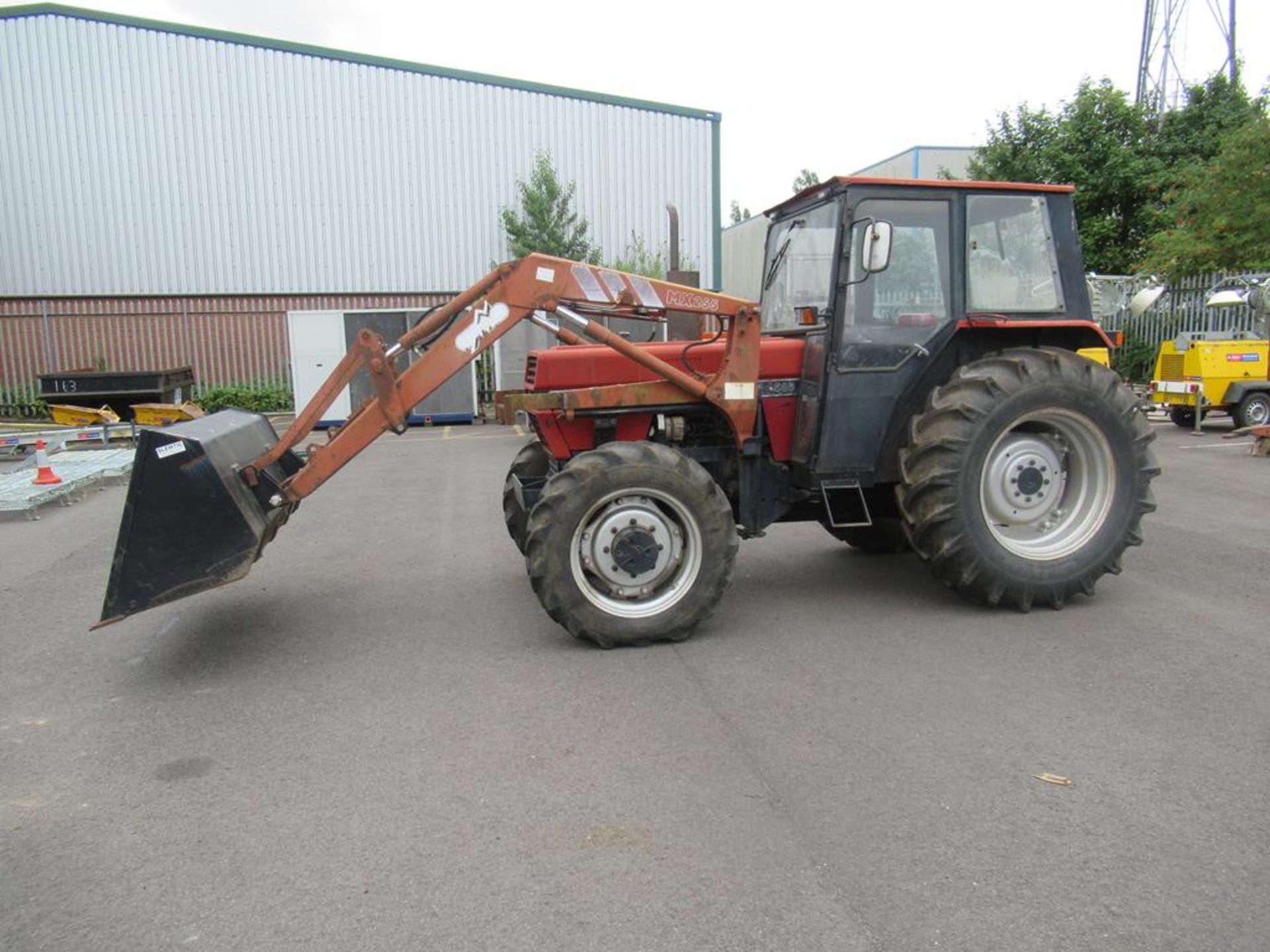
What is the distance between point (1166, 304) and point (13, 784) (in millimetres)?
20000

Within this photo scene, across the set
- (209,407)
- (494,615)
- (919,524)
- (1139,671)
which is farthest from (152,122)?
(1139,671)

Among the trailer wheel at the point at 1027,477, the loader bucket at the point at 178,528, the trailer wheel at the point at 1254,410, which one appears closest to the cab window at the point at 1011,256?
the trailer wheel at the point at 1027,477

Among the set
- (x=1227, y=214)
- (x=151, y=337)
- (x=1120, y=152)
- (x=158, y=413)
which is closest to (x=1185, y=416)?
(x=1227, y=214)

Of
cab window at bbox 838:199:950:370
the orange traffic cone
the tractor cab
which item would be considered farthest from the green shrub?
cab window at bbox 838:199:950:370

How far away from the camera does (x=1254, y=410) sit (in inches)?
534

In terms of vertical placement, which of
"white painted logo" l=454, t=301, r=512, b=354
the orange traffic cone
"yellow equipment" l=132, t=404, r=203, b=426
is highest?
"white painted logo" l=454, t=301, r=512, b=354

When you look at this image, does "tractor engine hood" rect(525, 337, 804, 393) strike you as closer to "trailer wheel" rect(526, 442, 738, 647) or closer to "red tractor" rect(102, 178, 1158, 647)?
"red tractor" rect(102, 178, 1158, 647)

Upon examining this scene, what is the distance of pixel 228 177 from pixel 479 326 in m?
20.0

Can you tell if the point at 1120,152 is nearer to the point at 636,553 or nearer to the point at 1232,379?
the point at 1232,379

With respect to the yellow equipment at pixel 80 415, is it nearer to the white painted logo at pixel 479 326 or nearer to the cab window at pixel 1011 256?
the white painted logo at pixel 479 326

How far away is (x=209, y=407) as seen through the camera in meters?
20.7

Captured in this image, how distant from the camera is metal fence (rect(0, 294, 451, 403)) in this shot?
69.2ft

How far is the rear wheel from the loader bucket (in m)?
13.9

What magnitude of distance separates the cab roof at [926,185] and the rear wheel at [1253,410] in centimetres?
996
